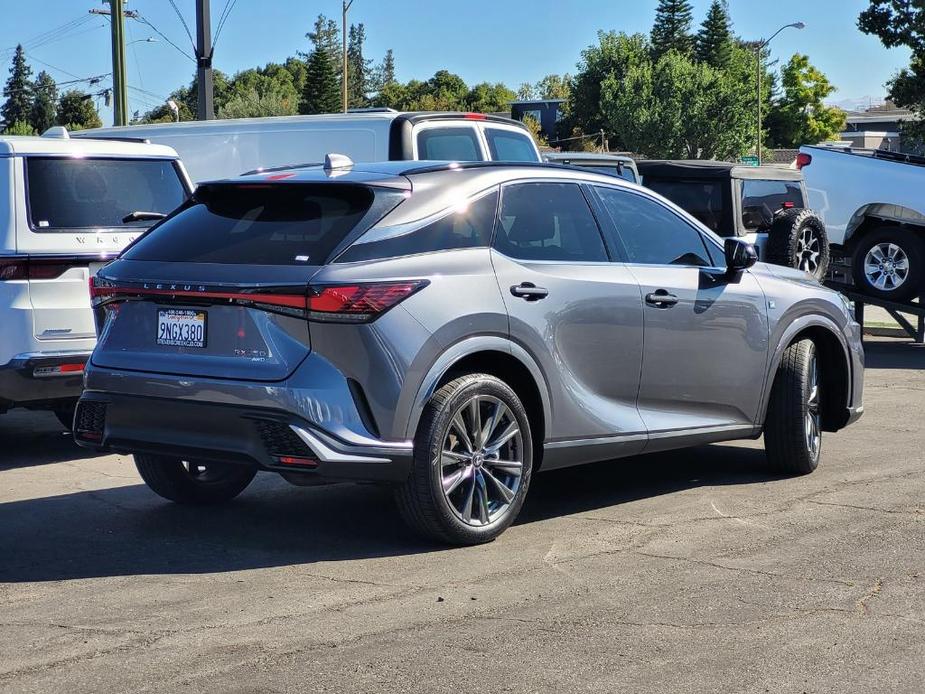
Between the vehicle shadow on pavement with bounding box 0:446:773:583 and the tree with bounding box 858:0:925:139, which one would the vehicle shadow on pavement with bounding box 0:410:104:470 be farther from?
the tree with bounding box 858:0:925:139

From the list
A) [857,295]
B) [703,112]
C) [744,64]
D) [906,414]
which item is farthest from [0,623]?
[744,64]

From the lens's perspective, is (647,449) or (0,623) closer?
(0,623)

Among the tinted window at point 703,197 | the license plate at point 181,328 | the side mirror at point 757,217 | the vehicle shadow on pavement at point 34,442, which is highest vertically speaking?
the tinted window at point 703,197

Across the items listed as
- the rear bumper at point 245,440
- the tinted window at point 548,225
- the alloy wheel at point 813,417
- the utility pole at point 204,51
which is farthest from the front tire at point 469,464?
the utility pole at point 204,51

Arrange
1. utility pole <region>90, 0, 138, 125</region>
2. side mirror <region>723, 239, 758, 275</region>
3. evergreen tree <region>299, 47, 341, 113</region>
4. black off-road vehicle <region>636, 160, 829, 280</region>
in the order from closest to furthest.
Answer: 1. side mirror <region>723, 239, 758, 275</region>
2. black off-road vehicle <region>636, 160, 829, 280</region>
3. utility pole <region>90, 0, 138, 125</region>
4. evergreen tree <region>299, 47, 341, 113</region>

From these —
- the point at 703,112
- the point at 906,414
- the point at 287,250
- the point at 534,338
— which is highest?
the point at 703,112

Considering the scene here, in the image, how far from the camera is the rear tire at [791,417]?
25.5 feet

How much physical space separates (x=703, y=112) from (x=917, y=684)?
94804mm

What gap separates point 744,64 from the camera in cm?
11025

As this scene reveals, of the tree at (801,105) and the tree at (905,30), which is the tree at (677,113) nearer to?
the tree at (801,105)

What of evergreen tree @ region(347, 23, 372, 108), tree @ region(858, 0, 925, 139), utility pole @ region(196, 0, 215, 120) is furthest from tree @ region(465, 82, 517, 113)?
utility pole @ region(196, 0, 215, 120)

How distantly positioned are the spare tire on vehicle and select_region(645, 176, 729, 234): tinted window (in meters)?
0.59

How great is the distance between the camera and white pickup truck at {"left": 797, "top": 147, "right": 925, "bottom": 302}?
1557cm

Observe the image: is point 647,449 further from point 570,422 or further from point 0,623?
point 0,623
